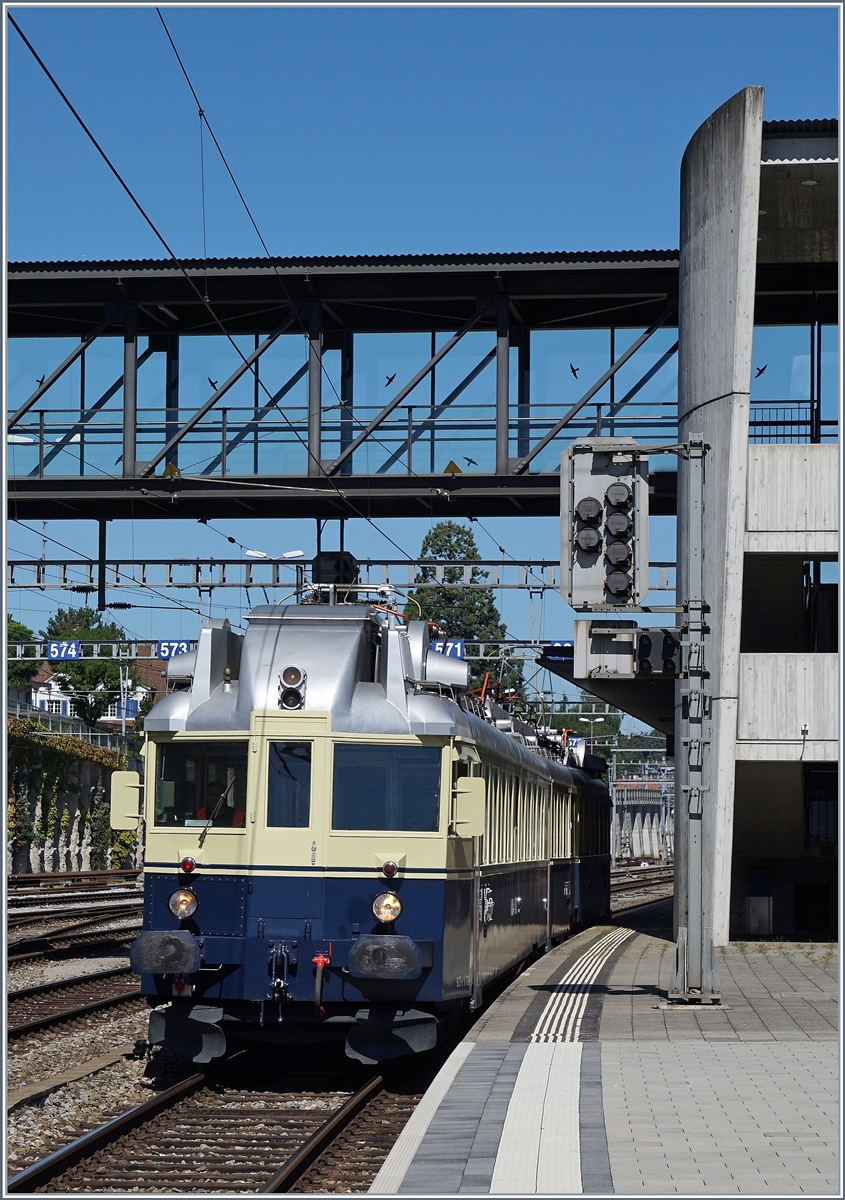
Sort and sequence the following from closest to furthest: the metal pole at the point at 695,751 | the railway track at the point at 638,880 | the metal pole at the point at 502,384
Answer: the metal pole at the point at 695,751 < the metal pole at the point at 502,384 < the railway track at the point at 638,880

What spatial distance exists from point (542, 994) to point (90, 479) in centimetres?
1224

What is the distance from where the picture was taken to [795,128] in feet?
67.9

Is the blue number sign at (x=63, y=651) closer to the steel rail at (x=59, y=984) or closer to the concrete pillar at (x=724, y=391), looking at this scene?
the steel rail at (x=59, y=984)

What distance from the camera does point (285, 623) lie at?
11.9 m

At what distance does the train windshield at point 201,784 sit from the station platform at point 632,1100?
2.47 meters

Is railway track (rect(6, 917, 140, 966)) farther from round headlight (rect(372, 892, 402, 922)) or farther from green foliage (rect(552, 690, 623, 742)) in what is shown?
green foliage (rect(552, 690, 623, 742))

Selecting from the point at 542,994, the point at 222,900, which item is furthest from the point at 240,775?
the point at 542,994

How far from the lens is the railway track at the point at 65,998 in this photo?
14699 millimetres

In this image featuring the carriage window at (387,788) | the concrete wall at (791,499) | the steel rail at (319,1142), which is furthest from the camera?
the concrete wall at (791,499)

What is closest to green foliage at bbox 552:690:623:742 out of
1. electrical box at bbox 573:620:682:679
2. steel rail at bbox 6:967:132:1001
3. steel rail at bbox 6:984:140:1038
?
steel rail at bbox 6:967:132:1001

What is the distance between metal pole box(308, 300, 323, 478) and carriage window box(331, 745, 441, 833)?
12258 mm

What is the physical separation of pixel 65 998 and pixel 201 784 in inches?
262

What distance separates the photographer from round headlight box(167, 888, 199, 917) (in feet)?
36.6

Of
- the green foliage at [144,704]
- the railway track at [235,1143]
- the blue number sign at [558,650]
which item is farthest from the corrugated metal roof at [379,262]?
the green foliage at [144,704]
